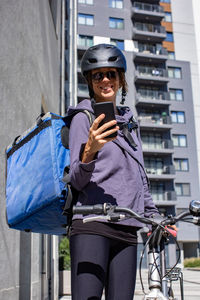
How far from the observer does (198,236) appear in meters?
42.2

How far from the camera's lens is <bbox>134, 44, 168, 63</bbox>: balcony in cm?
4331

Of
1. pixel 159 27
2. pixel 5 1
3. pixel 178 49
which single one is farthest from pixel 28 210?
pixel 178 49

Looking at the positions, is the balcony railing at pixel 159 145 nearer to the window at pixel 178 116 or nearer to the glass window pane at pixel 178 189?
the window at pixel 178 116

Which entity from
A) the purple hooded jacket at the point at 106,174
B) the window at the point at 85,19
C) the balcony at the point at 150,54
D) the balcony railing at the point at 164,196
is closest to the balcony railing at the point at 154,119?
the balcony at the point at 150,54

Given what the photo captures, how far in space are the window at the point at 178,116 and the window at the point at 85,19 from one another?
45.7 feet

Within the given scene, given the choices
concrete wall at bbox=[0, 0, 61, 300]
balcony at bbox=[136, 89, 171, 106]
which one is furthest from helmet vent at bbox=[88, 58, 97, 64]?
balcony at bbox=[136, 89, 171, 106]

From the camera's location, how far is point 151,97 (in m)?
42.8

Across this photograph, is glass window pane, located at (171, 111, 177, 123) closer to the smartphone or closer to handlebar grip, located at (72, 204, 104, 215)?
the smartphone

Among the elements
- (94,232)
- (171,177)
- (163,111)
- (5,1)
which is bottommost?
(94,232)

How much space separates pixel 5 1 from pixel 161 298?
12.6 feet

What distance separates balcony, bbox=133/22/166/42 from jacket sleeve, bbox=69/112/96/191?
4369 cm

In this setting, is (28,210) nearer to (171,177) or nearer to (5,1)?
(5,1)

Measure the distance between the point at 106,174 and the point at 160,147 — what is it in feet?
135

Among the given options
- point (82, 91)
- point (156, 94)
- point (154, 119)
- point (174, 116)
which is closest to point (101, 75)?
point (82, 91)
